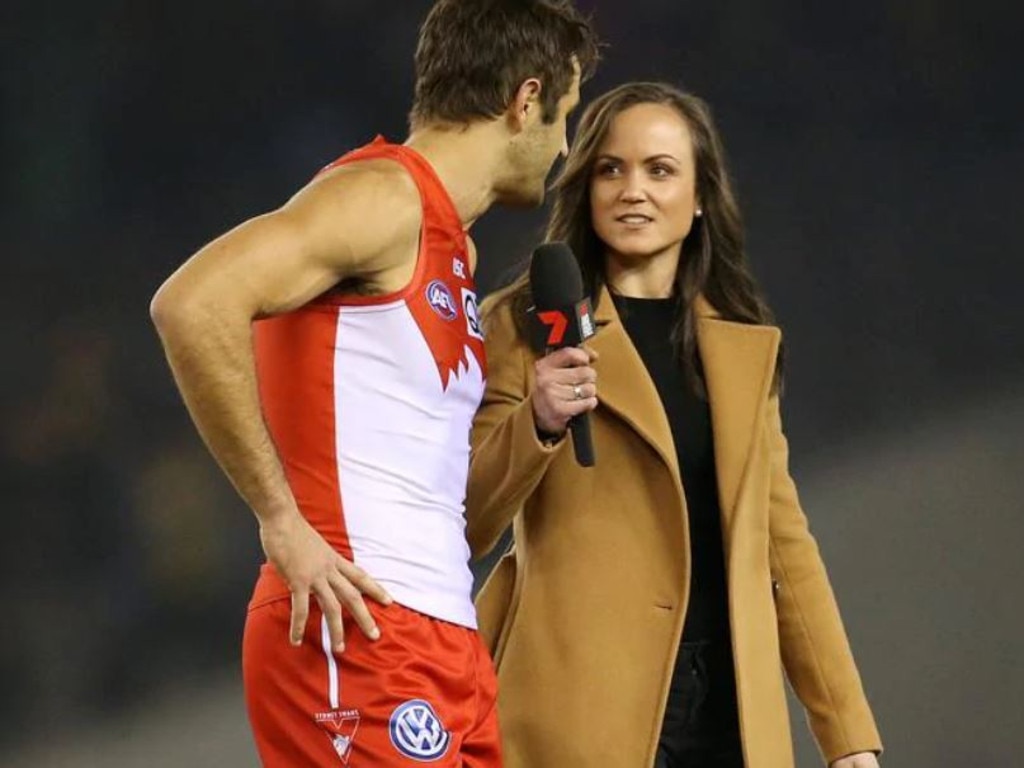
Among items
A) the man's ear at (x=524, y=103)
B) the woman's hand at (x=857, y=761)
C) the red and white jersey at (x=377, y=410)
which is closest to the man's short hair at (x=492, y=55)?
the man's ear at (x=524, y=103)

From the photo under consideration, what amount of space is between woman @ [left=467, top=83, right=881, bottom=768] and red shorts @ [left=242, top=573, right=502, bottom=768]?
295 mm

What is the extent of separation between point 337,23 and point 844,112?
96 cm

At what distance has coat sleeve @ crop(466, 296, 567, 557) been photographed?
5.78 ft

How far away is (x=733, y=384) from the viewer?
1989 mm

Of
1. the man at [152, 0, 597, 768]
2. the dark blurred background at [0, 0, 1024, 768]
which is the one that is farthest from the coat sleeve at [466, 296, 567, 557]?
the dark blurred background at [0, 0, 1024, 768]

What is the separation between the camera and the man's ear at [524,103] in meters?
1.70

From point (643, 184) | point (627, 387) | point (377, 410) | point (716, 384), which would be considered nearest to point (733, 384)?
point (716, 384)

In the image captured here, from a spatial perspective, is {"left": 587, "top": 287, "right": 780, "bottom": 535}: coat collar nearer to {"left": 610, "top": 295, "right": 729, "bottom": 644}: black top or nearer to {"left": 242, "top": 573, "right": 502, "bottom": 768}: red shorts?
{"left": 610, "top": 295, "right": 729, "bottom": 644}: black top

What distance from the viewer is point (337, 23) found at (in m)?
3.20

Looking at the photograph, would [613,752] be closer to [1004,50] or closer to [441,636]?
[441,636]

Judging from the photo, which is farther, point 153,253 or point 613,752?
point 153,253

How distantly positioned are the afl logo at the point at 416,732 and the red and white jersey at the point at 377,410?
0.09 meters

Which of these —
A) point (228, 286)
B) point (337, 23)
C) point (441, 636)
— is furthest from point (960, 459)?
point (228, 286)

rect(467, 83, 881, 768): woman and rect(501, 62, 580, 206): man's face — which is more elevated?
rect(501, 62, 580, 206): man's face
